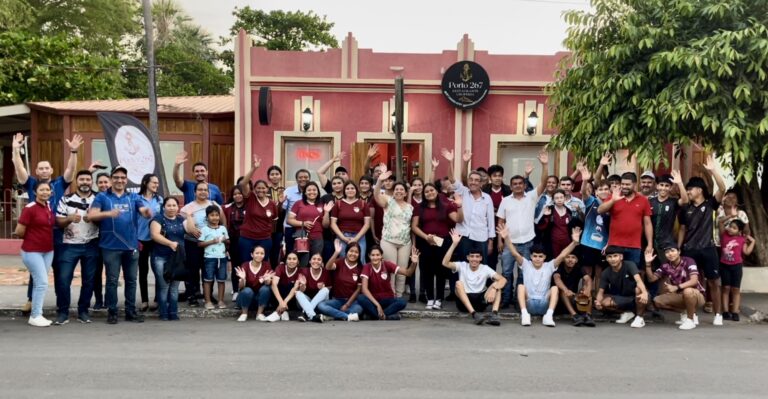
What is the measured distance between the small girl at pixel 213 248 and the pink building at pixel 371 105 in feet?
20.3

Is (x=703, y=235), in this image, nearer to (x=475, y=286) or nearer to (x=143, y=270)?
(x=475, y=286)

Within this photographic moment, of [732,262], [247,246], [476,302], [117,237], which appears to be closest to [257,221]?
[247,246]

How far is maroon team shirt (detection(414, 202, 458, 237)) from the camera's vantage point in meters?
9.55

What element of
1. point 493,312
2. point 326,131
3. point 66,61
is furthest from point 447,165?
point 66,61

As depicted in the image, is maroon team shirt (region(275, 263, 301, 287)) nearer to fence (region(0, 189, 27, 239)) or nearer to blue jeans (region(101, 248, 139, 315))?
blue jeans (region(101, 248, 139, 315))

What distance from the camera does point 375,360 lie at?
675 centimetres

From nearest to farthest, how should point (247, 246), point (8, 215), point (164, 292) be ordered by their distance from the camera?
point (164, 292) < point (247, 246) < point (8, 215)

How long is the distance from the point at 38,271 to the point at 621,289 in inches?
281

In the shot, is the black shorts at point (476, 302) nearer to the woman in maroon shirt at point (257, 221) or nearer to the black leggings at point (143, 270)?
the woman in maroon shirt at point (257, 221)

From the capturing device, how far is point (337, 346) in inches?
289

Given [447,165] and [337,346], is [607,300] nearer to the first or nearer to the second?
[337,346]

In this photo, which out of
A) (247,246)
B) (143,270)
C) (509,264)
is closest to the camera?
(143,270)

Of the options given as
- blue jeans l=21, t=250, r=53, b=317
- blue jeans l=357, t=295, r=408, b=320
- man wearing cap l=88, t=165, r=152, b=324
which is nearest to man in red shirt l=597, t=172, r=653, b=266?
blue jeans l=357, t=295, r=408, b=320

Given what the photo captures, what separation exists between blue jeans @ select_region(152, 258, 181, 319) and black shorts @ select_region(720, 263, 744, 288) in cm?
711
